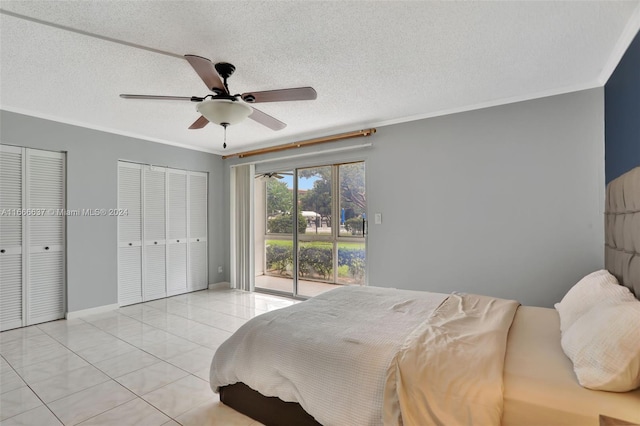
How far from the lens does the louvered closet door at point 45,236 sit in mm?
3662

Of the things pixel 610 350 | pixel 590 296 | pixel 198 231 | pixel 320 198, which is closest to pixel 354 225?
pixel 320 198

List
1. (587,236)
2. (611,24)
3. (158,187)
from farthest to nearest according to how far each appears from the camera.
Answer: (158,187) < (587,236) < (611,24)

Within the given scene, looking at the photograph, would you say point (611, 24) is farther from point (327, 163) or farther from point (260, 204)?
point (260, 204)

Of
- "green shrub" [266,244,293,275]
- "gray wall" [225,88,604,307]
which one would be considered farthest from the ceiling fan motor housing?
"green shrub" [266,244,293,275]

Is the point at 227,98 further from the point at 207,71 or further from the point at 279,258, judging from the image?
the point at 279,258

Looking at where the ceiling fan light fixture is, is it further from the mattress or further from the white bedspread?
the mattress

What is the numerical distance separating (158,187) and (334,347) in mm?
4315

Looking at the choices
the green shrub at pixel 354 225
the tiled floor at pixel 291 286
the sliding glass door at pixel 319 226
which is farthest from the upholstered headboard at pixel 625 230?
the tiled floor at pixel 291 286

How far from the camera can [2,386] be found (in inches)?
91.7

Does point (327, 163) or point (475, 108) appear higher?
point (475, 108)

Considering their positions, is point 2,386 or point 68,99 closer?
point 2,386

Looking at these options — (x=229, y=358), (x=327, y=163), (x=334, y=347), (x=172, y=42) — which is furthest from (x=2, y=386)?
(x=327, y=163)

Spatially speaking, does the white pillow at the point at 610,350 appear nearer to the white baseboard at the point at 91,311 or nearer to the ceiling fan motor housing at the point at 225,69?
the ceiling fan motor housing at the point at 225,69

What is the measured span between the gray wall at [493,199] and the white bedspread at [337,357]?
1239mm
